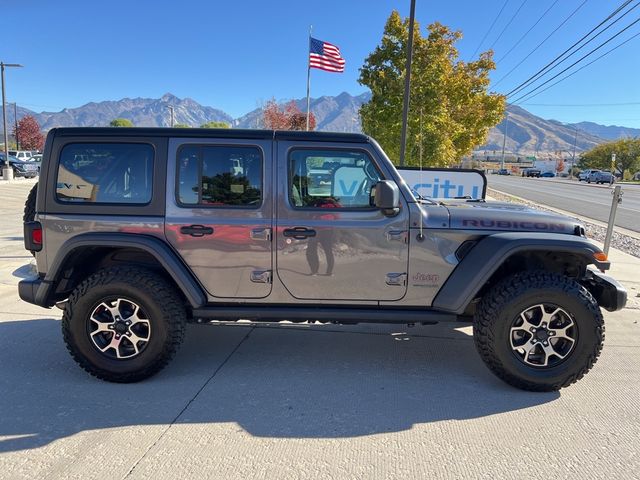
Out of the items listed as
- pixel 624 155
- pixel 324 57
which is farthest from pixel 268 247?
pixel 624 155

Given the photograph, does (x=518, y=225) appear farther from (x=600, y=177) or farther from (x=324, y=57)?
(x=600, y=177)

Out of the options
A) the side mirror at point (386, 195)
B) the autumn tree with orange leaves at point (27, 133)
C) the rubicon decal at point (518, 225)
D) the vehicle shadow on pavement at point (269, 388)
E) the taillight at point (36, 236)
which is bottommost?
the vehicle shadow on pavement at point (269, 388)

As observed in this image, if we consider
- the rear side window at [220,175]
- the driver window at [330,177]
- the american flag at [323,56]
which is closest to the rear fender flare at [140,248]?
the rear side window at [220,175]

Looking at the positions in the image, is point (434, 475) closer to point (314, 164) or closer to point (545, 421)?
point (545, 421)

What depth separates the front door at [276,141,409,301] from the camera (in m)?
3.40

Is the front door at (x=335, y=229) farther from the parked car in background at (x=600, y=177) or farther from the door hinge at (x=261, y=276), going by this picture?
the parked car in background at (x=600, y=177)

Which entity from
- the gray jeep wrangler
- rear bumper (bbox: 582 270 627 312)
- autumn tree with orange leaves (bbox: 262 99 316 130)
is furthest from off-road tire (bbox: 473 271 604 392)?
autumn tree with orange leaves (bbox: 262 99 316 130)

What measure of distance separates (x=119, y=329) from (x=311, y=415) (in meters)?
1.63

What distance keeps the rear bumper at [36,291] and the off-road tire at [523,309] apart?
3.38 meters

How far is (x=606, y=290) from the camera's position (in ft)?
11.6

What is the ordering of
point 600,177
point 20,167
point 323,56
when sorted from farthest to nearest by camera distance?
point 600,177 < point 20,167 < point 323,56

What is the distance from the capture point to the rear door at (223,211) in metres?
3.42

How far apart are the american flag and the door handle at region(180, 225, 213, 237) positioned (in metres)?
14.5

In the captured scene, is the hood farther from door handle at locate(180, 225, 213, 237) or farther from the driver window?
door handle at locate(180, 225, 213, 237)
